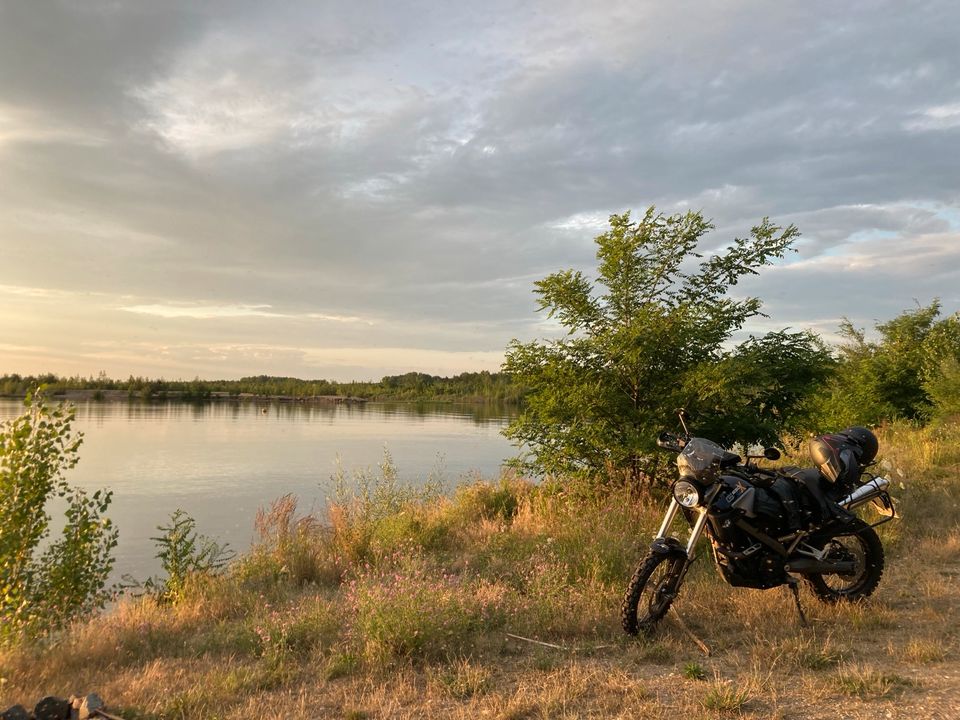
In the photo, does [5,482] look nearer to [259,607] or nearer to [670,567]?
[259,607]

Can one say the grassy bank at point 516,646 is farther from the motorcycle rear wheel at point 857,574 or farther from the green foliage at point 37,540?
the green foliage at point 37,540

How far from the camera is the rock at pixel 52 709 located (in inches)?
148

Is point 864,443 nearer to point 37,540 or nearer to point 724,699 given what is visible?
point 724,699

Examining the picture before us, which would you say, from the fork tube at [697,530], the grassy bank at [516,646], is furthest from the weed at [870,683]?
the fork tube at [697,530]

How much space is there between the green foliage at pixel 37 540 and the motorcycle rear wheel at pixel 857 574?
23.3 ft

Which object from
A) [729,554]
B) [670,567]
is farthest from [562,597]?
[729,554]

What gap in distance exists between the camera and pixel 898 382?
912 inches

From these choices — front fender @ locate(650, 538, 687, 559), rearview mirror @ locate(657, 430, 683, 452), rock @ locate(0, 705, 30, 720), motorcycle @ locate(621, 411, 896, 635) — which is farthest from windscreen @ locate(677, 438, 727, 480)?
Answer: rock @ locate(0, 705, 30, 720)

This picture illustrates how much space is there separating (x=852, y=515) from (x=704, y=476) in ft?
5.37

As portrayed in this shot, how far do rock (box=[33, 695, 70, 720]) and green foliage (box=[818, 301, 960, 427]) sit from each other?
66.6 feet

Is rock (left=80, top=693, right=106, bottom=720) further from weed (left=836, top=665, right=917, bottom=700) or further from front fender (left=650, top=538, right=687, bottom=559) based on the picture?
weed (left=836, top=665, right=917, bottom=700)

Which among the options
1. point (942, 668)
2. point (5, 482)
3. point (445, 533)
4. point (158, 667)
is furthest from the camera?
point (445, 533)

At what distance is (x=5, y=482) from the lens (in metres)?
6.21

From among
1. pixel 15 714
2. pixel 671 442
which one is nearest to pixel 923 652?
pixel 671 442
